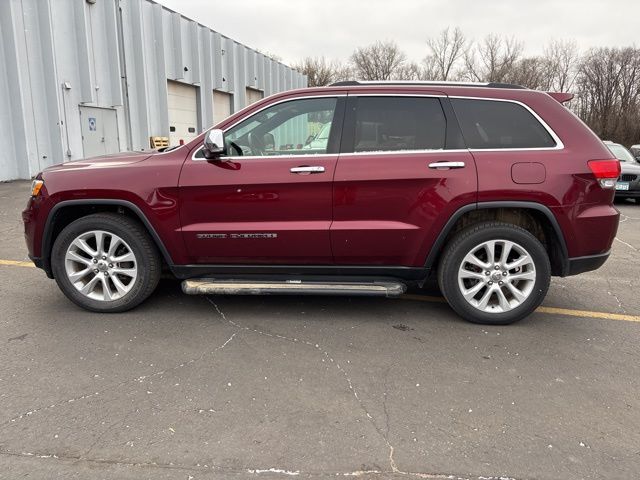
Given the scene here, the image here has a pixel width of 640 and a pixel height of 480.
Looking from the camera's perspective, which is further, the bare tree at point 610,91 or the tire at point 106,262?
the bare tree at point 610,91

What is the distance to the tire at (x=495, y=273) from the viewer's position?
3822 mm

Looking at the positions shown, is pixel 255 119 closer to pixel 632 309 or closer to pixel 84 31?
pixel 632 309

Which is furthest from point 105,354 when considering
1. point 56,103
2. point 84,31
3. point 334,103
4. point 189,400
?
point 84,31

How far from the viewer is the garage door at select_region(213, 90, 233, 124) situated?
21.3m

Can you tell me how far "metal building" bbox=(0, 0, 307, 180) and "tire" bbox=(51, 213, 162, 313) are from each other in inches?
419

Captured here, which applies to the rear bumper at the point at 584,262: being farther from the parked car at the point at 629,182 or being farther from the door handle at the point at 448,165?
the parked car at the point at 629,182

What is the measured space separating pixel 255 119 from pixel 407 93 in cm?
124

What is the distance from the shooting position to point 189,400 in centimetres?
290

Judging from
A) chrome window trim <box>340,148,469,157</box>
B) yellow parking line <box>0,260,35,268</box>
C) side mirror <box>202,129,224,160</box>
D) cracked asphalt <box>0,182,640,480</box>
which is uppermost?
side mirror <box>202,129,224,160</box>

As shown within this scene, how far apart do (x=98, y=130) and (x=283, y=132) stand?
12.8 meters

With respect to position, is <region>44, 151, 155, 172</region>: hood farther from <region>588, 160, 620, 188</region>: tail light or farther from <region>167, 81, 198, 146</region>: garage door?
<region>167, 81, 198, 146</region>: garage door

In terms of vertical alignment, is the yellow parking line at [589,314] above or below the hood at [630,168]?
below

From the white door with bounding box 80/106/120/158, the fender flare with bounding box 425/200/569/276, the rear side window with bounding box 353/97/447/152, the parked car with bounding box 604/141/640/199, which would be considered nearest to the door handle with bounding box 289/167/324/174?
the rear side window with bounding box 353/97/447/152

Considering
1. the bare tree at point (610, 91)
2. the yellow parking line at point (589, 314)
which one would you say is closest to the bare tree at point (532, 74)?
the bare tree at point (610, 91)
